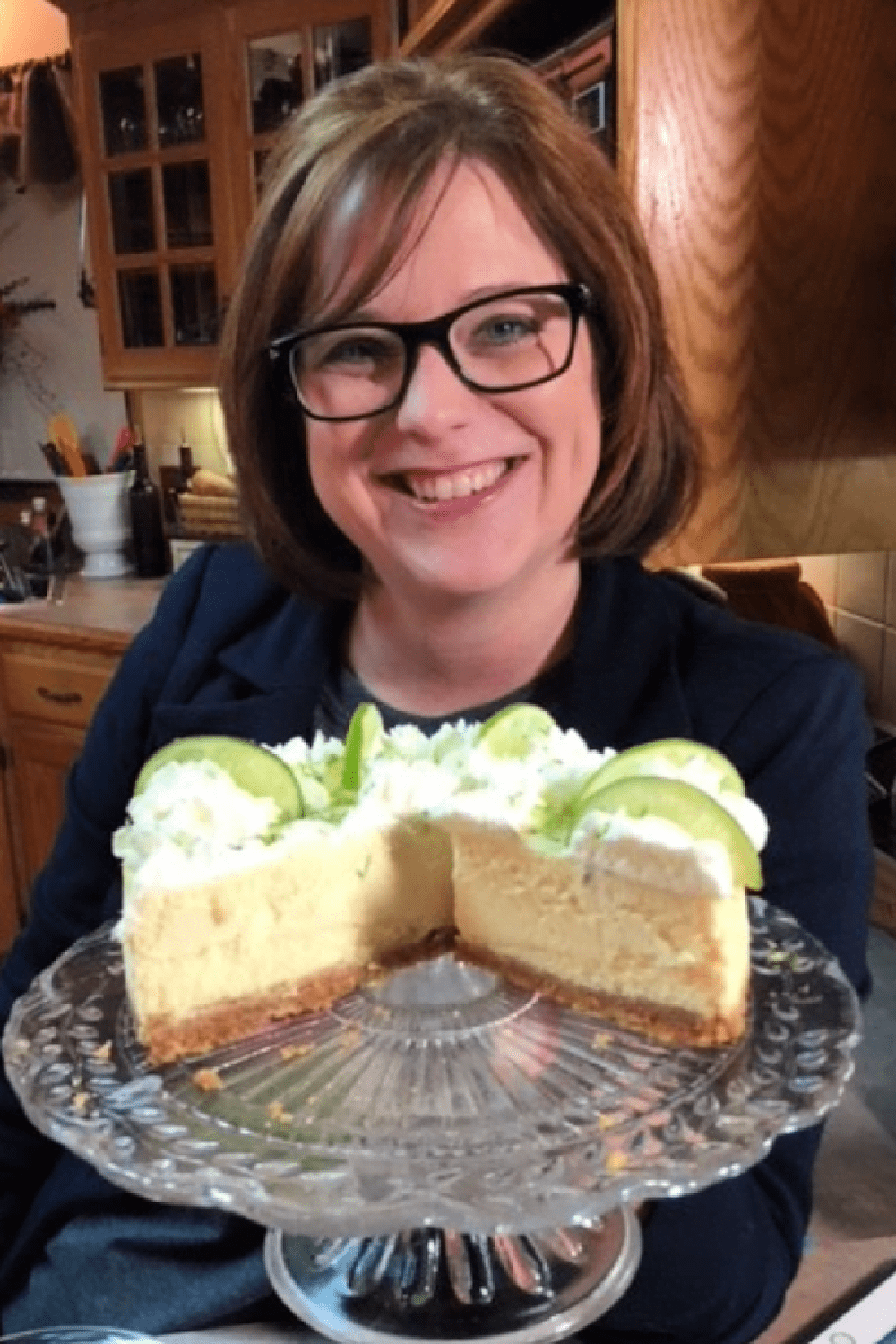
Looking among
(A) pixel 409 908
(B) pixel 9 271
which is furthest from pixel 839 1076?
(B) pixel 9 271

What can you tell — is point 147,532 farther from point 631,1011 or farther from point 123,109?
point 631,1011

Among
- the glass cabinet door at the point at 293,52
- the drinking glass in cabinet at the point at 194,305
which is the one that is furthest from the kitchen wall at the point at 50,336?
the glass cabinet door at the point at 293,52

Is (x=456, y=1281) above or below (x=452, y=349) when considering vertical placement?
below

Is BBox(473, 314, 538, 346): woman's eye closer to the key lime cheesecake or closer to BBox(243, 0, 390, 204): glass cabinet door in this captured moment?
the key lime cheesecake

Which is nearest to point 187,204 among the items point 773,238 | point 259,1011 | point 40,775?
point 40,775

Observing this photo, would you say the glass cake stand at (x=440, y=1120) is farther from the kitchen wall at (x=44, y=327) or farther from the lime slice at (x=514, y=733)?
the kitchen wall at (x=44, y=327)

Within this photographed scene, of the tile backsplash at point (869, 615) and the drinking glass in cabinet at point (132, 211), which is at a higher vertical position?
the drinking glass in cabinet at point (132, 211)
